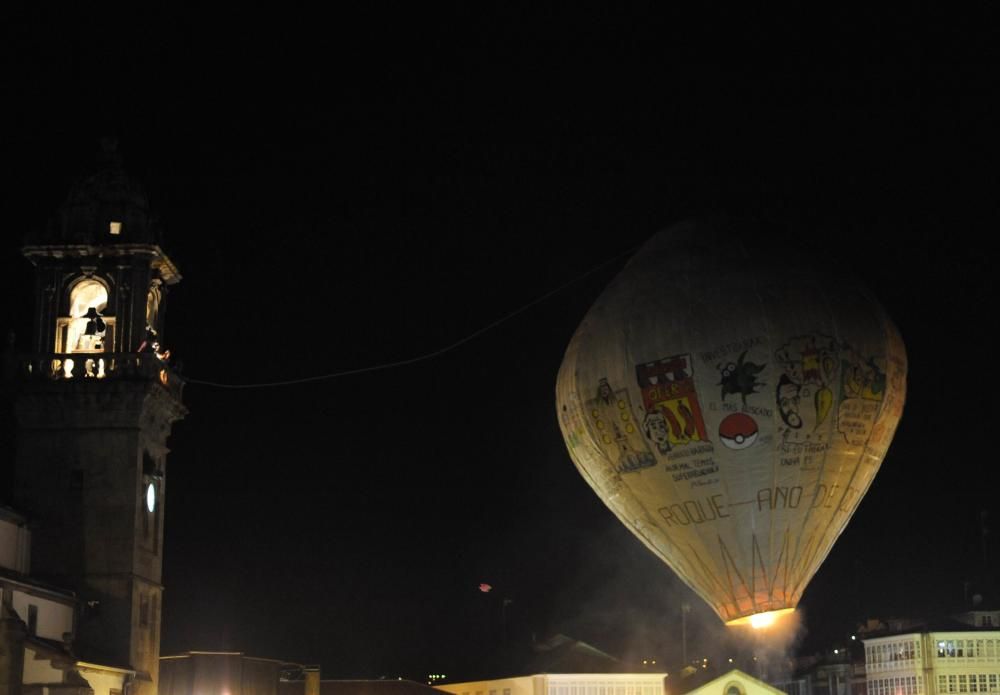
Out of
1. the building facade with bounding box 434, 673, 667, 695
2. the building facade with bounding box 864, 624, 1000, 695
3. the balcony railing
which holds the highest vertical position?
the balcony railing

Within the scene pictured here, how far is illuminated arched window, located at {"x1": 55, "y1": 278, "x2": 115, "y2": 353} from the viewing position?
5850 cm

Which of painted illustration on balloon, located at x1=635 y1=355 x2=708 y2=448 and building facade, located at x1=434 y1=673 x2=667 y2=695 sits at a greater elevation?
painted illustration on balloon, located at x1=635 y1=355 x2=708 y2=448

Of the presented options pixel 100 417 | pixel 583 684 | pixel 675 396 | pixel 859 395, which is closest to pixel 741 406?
pixel 675 396

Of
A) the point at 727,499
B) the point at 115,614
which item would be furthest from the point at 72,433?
the point at 727,499

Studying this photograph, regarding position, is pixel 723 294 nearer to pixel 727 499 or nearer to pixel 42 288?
pixel 727 499

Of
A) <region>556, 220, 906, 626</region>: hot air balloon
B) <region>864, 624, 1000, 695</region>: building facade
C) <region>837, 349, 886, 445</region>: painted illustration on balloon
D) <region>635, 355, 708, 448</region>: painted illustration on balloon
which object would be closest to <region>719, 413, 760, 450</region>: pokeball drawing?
<region>556, 220, 906, 626</region>: hot air balloon

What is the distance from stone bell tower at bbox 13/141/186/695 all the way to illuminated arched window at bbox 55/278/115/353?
43 mm

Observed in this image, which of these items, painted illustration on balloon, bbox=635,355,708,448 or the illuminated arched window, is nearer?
painted illustration on balloon, bbox=635,355,708,448

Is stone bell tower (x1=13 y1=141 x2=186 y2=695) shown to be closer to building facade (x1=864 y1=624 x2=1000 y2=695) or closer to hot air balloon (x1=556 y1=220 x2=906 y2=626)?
hot air balloon (x1=556 y1=220 x2=906 y2=626)

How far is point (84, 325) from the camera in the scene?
58.9 metres

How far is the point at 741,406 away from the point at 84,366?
86.7 ft

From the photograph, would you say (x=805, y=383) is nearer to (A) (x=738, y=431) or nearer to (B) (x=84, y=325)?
(A) (x=738, y=431)

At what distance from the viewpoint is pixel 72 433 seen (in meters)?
57.0

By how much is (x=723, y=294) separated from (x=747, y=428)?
3.55 meters
